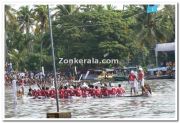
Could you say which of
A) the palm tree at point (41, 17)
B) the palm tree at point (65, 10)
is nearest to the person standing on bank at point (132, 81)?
the palm tree at point (65, 10)

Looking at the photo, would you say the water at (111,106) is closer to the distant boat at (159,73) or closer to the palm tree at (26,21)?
the distant boat at (159,73)

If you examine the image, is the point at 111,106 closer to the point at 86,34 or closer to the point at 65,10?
the point at 86,34

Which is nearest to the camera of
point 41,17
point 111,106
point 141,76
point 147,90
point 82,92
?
point 111,106

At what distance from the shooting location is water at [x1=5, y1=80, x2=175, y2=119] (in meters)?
16.8

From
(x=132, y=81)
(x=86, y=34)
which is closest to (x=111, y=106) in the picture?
(x=132, y=81)

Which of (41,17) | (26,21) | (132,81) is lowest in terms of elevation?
(132,81)

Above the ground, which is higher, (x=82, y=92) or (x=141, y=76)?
(x=141, y=76)

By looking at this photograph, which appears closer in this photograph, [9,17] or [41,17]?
[9,17]

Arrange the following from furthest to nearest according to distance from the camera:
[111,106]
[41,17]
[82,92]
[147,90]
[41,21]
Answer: [82,92]
[41,21]
[41,17]
[147,90]
[111,106]

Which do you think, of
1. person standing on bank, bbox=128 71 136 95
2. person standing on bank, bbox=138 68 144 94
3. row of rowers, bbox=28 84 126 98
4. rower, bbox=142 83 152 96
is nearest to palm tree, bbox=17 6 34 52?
row of rowers, bbox=28 84 126 98

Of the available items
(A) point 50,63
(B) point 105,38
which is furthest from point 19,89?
(B) point 105,38

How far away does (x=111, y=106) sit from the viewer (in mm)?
17750

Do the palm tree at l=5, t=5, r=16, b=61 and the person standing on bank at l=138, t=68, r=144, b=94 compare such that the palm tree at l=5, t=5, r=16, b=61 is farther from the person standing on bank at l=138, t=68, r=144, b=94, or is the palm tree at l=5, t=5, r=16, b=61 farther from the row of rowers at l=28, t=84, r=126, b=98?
the person standing on bank at l=138, t=68, r=144, b=94

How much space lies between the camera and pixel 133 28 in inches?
726
